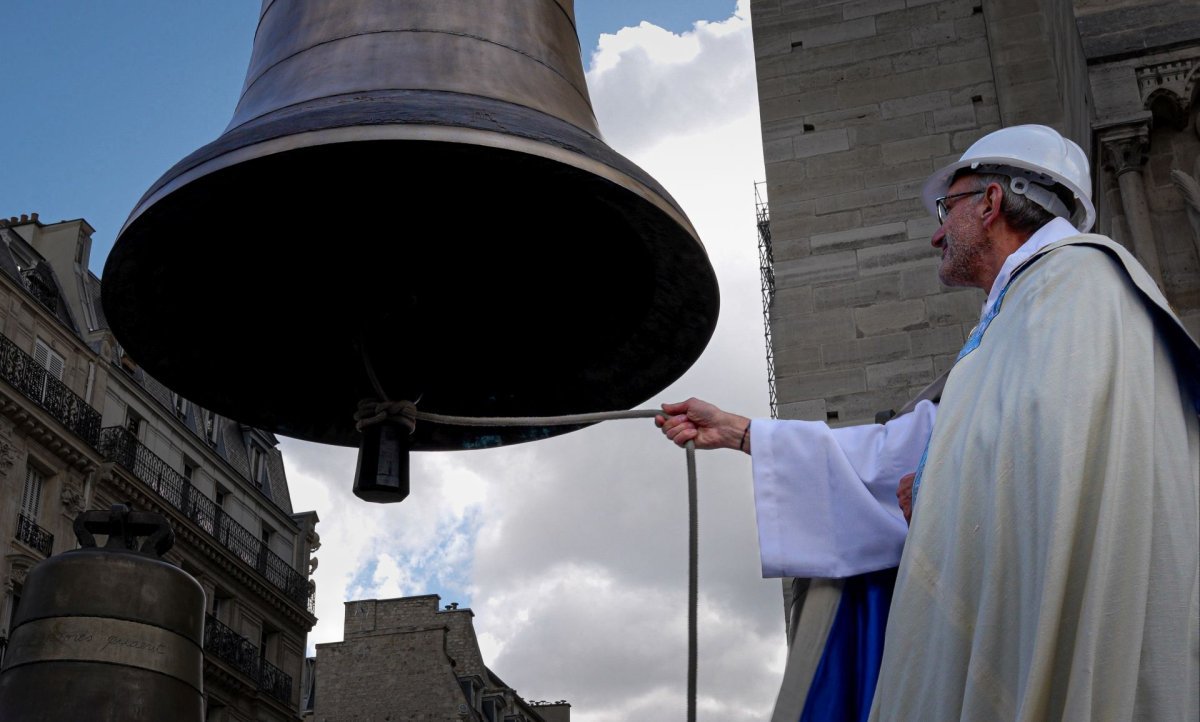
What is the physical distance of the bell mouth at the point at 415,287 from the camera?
12.5 ft

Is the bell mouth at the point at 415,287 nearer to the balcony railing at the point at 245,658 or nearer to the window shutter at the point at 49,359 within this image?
the window shutter at the point at 49,359

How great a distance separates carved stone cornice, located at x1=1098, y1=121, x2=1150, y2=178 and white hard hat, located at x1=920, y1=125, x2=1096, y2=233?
3932mm

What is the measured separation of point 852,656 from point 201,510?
26.0 metres

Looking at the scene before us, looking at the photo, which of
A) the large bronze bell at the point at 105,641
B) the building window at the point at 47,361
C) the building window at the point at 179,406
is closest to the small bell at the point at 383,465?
the large bronze bell at the point at 105,641

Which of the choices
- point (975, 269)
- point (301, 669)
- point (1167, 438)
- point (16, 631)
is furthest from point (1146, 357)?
point (301, 669)

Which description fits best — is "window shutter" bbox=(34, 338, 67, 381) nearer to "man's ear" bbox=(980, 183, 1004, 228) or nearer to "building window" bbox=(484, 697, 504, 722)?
"building window" bbox=(484, 697, 504, 722)

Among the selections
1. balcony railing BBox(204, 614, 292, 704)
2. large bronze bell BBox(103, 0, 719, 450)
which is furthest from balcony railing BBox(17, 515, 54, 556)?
large bronze bell BBox(103, 0, 719, 450)

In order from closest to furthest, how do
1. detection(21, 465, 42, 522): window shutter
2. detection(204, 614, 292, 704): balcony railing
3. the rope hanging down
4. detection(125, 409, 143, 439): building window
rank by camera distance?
the rope hanging down < detection(21, 465, 42, 522): window shutter < detection(125, 409, 143, 439): building window < detection(204, 614, 292, 704): balcony railing

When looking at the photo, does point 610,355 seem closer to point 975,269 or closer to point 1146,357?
point 975,269

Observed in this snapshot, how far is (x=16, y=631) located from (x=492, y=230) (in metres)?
3.64

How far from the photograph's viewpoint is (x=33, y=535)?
888 inches

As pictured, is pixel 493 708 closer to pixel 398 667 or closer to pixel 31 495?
pixel 398 667

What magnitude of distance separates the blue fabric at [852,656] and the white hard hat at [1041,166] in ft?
2.71

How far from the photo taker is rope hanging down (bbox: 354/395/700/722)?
Answer: 2.76 meters
